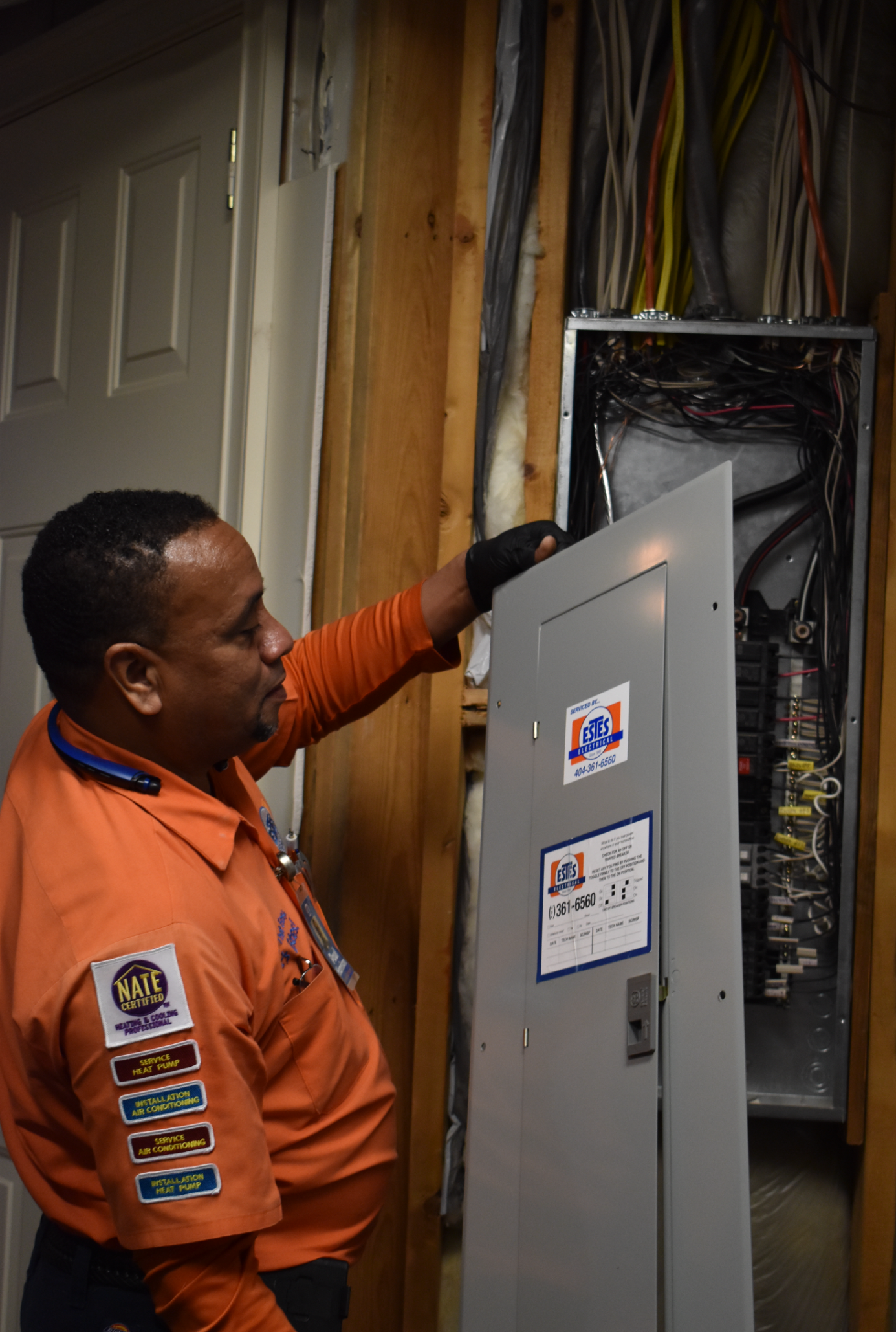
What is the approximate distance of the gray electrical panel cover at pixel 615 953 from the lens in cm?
98

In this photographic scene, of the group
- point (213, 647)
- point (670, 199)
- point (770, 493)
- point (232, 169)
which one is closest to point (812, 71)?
point (670, 199)

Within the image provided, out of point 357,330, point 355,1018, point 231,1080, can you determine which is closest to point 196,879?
point 231,1080

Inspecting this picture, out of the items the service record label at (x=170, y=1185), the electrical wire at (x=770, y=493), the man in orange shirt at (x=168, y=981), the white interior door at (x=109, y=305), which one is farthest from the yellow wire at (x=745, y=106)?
the service record label at (x=170, y=1185)

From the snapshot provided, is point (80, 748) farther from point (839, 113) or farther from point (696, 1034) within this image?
point (839, 113)

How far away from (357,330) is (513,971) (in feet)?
3.36

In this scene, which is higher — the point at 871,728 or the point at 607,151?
the point at 607,151

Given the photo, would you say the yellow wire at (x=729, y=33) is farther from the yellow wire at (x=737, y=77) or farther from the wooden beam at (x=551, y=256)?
the wooden beam at (x=551, y=256)

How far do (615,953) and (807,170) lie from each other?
4.51 ft

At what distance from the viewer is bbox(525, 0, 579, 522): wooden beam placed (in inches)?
69.1

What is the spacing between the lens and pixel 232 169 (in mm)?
1838

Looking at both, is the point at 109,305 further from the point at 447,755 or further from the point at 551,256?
the point at 447,755

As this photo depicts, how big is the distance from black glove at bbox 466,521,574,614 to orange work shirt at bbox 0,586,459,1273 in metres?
0.41

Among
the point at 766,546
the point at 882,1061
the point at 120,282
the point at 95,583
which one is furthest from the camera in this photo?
the point at 120,282

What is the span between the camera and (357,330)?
1.73 metres
